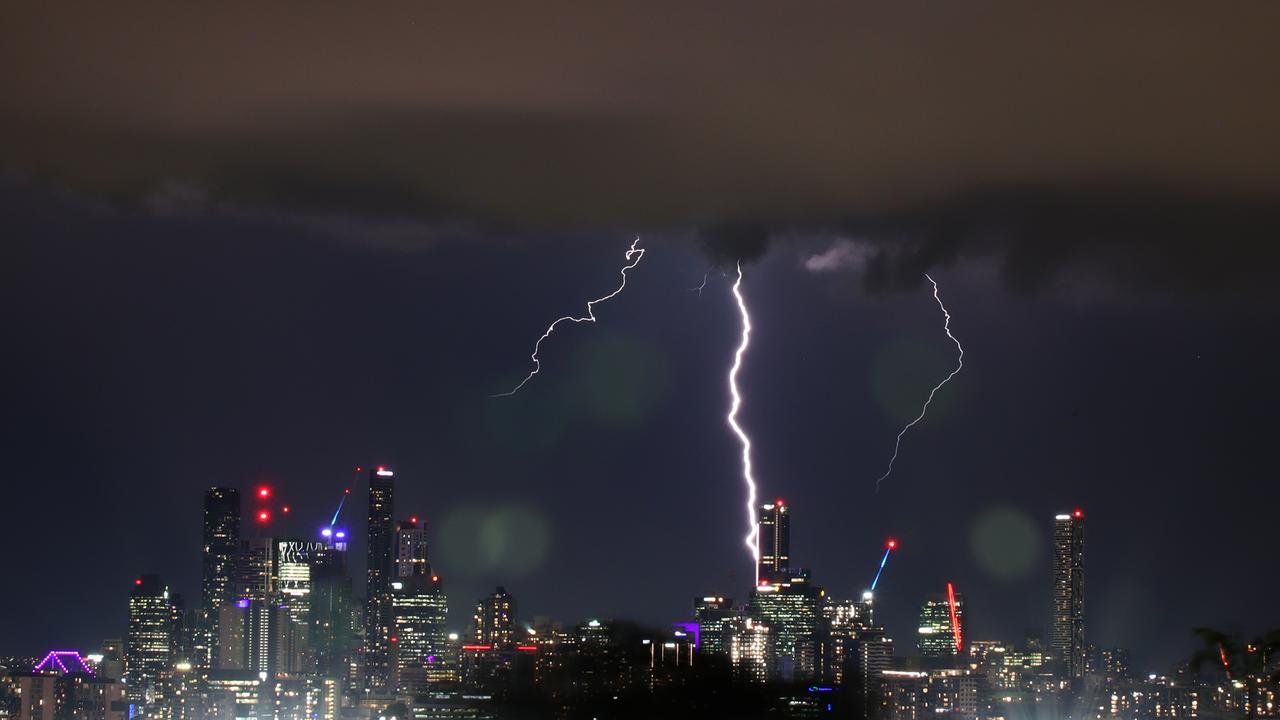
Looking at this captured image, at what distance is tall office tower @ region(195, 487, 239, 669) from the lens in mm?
57469

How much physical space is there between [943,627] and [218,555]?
24.7m

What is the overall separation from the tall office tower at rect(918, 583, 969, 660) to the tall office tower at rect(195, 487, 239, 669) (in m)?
22.5

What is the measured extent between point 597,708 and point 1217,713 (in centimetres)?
1211

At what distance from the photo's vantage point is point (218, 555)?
2331 inches

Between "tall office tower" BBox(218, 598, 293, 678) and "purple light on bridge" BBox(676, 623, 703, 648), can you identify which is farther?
"tall office tower" BBox(218, 598, 293, 678)

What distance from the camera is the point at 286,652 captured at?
2124 inches

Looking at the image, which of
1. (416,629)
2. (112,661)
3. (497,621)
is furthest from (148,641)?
(497,621)

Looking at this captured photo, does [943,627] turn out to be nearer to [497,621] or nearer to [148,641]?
[497,621]

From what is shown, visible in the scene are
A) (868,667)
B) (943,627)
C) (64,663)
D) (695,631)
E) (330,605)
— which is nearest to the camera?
(695,631)

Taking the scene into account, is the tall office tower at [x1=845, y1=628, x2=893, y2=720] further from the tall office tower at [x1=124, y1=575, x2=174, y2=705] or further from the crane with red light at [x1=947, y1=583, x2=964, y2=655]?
the tall office tower at [x1=124, y1=575, x2=174, y2=705]

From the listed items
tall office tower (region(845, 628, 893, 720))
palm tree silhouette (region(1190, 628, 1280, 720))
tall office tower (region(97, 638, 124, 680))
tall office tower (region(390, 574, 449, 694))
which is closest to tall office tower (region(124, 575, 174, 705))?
tall office tower (region(97, 638, 124, 680))

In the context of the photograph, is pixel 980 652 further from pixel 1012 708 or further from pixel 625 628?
pixel 625 628

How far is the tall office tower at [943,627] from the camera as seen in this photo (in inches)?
1802

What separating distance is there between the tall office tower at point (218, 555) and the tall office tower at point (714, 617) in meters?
23.1
